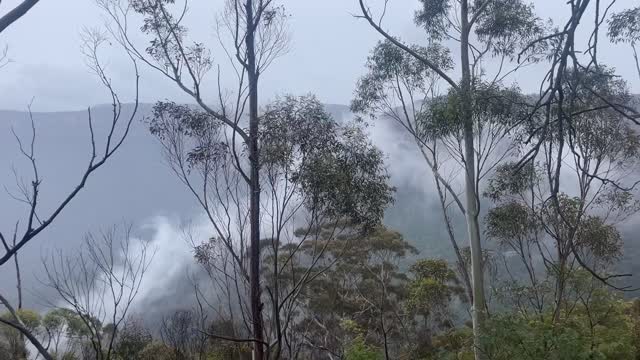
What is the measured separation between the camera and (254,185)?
7.00 meters

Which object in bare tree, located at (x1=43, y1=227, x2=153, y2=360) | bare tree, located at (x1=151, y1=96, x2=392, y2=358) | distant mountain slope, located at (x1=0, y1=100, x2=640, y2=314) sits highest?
distant mountain slope, located at (x1=0, y1=100, x2=640, y2=314)

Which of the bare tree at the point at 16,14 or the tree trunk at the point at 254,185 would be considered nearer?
the bare tree at the point at 16,14

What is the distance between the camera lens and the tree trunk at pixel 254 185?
6.60m

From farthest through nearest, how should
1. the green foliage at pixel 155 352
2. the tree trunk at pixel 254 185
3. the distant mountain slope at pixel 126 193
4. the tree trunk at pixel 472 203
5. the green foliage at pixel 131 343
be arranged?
the distant mountain slope at pixel 126 193 → the green foliage at pixel 155 352 → the green foliage at pixel 131 343 → the tree trunk at pixel 472 203 → the tree trunk at pixel 254 185

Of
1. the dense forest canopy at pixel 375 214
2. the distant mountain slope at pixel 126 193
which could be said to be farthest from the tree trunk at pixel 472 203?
the distant mountain slope at pixel 126 193

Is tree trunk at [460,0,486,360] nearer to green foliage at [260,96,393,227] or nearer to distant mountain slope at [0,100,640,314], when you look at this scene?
green foliage at [260,96,393,227]

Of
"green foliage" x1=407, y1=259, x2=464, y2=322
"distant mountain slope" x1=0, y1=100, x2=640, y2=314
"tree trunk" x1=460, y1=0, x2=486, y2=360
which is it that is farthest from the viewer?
"distant mountain slope" x1=0, y1=100, x2=640, y2=314

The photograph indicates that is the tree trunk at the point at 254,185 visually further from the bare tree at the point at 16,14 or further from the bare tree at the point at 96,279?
the bare tree at the point at 16,14

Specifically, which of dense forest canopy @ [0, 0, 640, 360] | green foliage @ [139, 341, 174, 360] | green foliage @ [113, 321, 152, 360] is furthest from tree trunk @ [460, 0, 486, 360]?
green foliage @ [113, 321, 152, 360]

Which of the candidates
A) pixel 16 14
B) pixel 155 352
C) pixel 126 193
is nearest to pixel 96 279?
pixel 155 352

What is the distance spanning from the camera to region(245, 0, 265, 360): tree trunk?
21.7 ft

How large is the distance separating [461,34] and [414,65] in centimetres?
92

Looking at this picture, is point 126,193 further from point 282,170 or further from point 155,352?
point 282,170

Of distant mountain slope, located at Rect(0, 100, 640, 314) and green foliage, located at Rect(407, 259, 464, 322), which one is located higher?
distant mountain slope, located at Rect(0, 100, 640, 314)
